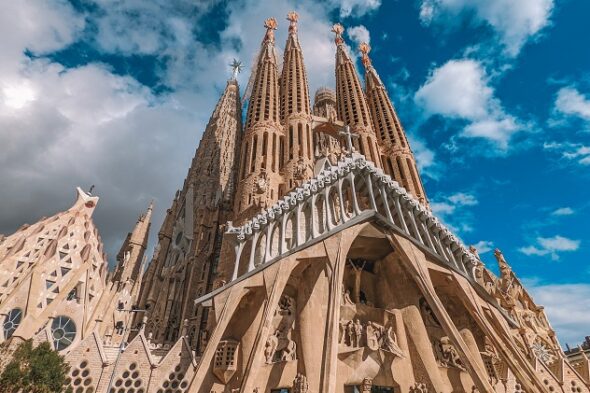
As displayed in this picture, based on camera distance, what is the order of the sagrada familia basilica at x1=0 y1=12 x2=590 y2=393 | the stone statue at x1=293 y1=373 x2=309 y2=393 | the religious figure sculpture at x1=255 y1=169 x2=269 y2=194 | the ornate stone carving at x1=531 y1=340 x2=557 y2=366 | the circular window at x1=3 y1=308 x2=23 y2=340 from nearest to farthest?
the stone statue at x1=293 y1=373 x2=309 y2=393
the sagrada familia basilica at x1=0 y1=12 x2=590 y2=393
the circular window at x1=3 y1=308 x2=23 y2=340
the ornate stone carving at x1=531 y1=340 x2=557 y2=366
the religious figure sculpture at x1=255 y1=169 x2=269 y2=194

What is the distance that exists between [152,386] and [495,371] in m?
14.9

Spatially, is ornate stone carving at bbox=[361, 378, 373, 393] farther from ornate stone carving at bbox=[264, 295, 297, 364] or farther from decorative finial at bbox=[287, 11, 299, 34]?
decorative finial at bbox=[287, 11, 299, 34]

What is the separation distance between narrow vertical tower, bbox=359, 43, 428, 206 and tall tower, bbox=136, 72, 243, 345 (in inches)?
390

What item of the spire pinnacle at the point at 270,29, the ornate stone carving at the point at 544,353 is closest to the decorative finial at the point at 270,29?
the spire pinnacle at the point at 270,29

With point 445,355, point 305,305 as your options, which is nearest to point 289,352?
point 305,305

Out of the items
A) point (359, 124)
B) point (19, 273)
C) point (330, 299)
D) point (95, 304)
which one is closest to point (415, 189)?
point (359, 124)

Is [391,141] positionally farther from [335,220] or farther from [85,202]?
[85,202]

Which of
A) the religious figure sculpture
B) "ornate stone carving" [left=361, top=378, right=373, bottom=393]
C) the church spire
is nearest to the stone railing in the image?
the religious figure sculpture

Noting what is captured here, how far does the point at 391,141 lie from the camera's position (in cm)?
2908

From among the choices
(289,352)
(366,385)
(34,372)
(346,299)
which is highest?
(346,299)

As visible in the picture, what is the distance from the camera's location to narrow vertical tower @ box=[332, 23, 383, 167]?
89.3 feet

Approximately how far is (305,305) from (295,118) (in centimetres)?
1676

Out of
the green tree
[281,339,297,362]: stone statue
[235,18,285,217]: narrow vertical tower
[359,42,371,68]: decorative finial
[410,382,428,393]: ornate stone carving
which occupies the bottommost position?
[410,382,428,393]: ornate stone carving

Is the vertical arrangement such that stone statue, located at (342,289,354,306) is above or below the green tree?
above
